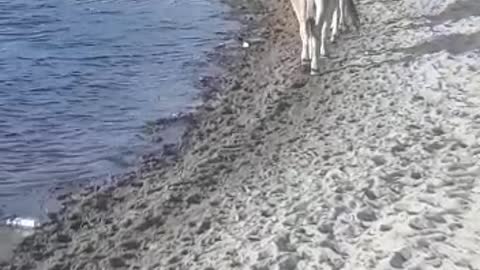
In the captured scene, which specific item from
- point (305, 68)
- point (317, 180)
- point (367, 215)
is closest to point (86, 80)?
point (305, 68)

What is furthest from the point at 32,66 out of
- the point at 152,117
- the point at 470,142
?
the point at 470,142

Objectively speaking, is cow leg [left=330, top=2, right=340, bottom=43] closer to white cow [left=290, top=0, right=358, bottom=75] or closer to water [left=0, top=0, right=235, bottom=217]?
white cow [left=290, top=0, right=358, bottom=75]

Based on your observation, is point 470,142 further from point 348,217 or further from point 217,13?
point 217,13

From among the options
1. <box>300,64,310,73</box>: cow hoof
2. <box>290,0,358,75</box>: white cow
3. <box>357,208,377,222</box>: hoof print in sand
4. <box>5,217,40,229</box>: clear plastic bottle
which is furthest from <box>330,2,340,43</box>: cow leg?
<box>357,208,377,222</box>: hoof print in sand

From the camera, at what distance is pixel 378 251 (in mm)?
6988

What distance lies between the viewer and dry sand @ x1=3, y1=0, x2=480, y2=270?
23.8 ft

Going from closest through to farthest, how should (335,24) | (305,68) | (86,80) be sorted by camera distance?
(305,68)
(86,80)
(335,24)

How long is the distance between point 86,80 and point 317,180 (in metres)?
5.87

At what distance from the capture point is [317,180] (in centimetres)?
866

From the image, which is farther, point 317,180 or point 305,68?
point 305,68

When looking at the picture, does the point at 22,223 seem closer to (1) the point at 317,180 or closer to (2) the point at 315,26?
(1) the point at 317,180

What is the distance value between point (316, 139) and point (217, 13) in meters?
8.51

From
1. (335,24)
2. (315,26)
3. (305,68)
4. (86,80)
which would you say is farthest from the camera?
(335,24)

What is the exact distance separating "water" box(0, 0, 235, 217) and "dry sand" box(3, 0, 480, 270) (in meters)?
0.65
